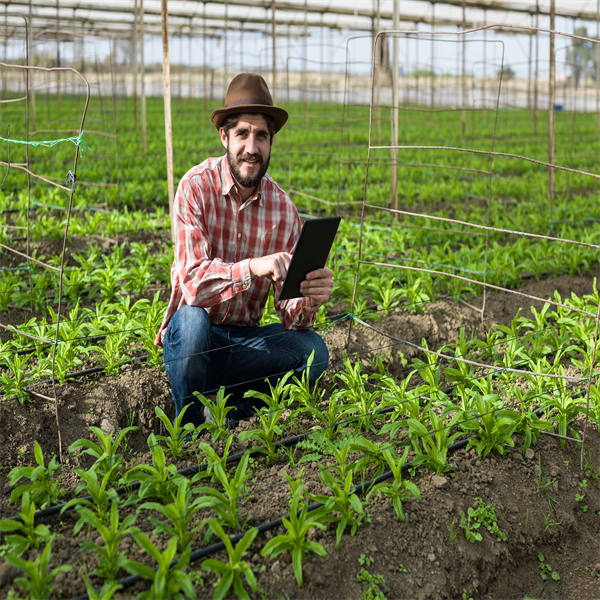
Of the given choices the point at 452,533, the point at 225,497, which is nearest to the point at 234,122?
the point at 225,497

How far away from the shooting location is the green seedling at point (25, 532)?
2.13 meters

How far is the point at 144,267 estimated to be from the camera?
198 inches

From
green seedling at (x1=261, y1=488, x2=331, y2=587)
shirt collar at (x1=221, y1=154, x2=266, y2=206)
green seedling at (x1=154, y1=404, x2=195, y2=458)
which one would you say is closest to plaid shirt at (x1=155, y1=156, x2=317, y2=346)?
shirt collar at (x1=221, y1=154, x2=266, y2=206)

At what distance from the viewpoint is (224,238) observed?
3.32 meters

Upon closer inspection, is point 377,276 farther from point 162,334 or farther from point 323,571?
point 323,571

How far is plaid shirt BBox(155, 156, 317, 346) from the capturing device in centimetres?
306

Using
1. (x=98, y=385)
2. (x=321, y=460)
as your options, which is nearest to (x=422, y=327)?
(x=321, y=460)

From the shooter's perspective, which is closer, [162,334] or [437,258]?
[162,334]

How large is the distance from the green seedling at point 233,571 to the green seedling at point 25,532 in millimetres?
595

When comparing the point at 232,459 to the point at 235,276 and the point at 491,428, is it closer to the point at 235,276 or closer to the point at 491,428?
the point at 235,276

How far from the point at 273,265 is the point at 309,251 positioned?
20cm

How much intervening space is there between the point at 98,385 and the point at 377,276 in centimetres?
275

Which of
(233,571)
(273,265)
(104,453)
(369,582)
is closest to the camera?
(233,571)

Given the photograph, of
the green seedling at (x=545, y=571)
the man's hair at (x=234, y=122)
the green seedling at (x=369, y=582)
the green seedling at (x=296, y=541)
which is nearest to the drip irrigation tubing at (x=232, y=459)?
the green seedling at (x=296, y=541)
